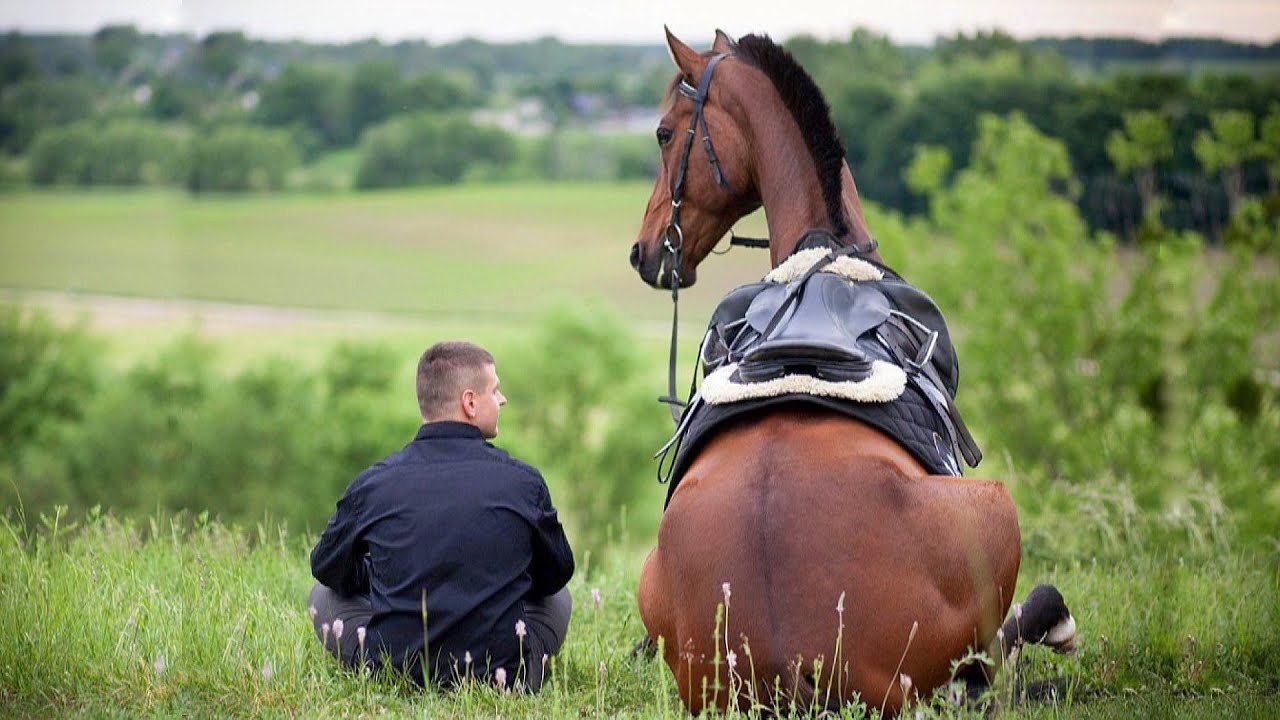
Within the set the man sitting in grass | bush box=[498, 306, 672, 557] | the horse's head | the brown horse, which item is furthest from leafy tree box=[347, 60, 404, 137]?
the brown horse

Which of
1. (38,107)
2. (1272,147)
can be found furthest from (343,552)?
(38,107)

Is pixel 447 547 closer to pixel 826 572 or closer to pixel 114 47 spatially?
pixel 826 572

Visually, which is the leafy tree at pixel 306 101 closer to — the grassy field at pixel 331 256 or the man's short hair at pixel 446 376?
the grassy field at pixel 331 256

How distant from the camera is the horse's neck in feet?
16.0

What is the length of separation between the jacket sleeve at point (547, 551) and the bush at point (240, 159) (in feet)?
300

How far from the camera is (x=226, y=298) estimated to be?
85875mm

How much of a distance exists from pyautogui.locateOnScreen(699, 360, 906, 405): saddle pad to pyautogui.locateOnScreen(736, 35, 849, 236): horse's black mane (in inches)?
34.1

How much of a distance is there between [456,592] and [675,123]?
7.30 feet

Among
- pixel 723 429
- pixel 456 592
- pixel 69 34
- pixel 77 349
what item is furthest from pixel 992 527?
pixel 69 34

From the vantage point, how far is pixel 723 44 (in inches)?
210

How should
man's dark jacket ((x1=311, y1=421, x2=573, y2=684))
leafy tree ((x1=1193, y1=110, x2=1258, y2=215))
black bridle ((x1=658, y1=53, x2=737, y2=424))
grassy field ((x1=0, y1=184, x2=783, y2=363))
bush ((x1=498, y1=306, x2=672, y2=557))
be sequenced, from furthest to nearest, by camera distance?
1. grassy field ((x1=0, y1=184, x2=783, y2=363))
2. bush ((x1=498, y1=306, x2=672, y2=557))
3. leafy tree ((x1=1193, y1=110, x2=1258, y2=215))
4. black bridle ((x1=658, y1=53, x2=737, y2=424))
5. man's dark jacket ((x1=311, y1=421, x2=573, y2=684))

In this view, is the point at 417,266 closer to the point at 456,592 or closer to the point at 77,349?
the point at 77,349

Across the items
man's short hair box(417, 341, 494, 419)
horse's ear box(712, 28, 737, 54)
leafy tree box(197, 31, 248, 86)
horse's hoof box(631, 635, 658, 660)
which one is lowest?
horse's hoof box(631, 635, 658, 660)

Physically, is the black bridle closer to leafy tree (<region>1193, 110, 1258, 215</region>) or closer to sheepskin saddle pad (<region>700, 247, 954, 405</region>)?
sheepskin saddle pad (<region>700, 247, 954, 405</region>)
